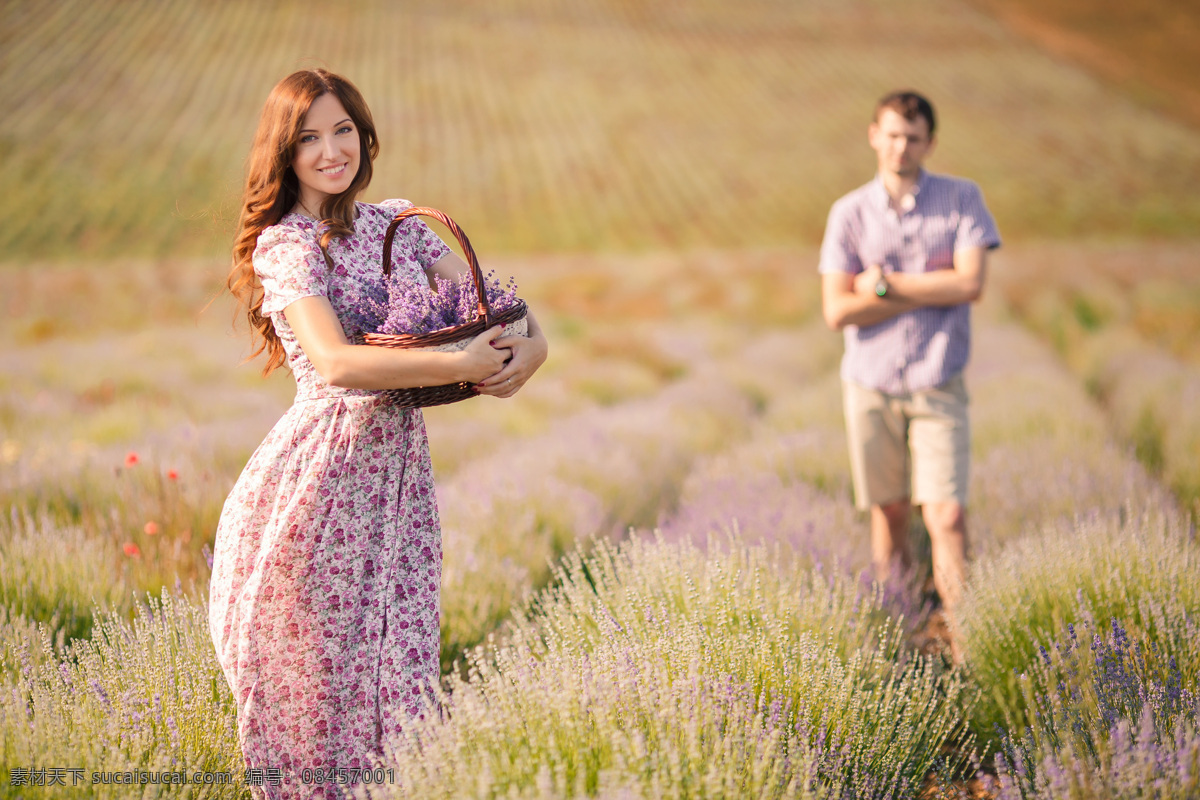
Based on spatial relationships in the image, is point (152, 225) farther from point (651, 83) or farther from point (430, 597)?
point (430, 597)

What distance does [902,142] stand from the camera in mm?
2750

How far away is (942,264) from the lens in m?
2.89

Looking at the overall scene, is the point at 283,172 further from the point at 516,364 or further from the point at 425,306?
the point at 516,364

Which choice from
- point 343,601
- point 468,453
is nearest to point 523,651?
point 343,601

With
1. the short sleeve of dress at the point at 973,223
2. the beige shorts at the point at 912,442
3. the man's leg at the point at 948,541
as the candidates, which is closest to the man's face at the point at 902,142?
the short sleeve of dress at the point at 973,223

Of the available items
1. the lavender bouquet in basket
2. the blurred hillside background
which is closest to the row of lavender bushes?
the lavender bouquet in basket

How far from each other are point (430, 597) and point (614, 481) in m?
2.42

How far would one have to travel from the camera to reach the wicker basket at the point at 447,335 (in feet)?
4.98

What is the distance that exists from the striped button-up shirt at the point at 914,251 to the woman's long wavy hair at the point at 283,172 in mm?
1755

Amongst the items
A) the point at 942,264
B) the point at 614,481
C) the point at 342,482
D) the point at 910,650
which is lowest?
the point at 910,650

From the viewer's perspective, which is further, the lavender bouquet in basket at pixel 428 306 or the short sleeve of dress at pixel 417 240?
the short sleeve of dress at pixel 417 240

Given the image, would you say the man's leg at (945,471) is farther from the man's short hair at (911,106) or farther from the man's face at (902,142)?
the man's short hair at (911,106)

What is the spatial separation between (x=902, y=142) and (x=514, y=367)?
1.90m

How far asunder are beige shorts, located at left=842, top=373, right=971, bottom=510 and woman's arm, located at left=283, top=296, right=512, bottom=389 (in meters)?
1.89
